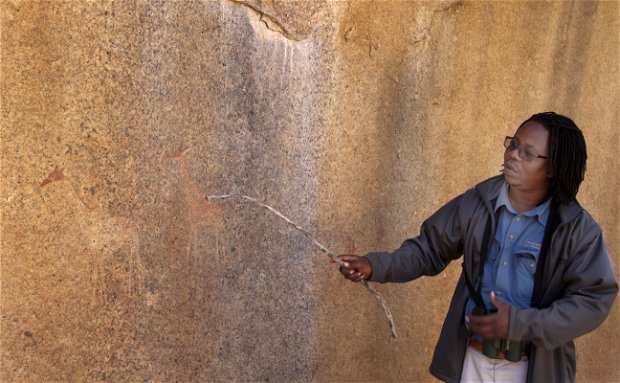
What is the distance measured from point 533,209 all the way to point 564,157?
22 cm

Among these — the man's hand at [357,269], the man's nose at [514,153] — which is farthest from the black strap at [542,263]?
the man's hand at [357,269]

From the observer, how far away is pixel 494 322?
118 inches

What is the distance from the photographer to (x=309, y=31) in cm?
391

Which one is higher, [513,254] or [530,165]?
[530,165]

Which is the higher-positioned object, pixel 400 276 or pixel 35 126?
pixel 35 126

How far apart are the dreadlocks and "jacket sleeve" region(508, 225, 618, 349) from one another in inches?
7.4

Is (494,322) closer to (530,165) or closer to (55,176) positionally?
(530,165)

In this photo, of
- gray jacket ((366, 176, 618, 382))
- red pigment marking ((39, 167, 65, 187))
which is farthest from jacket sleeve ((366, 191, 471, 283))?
red pigment marking ((39, 167, 65, 187))

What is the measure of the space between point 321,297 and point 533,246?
122 centimetres

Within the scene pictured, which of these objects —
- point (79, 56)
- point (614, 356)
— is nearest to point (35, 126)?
point (79, 56)

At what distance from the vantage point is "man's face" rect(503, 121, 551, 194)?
3184mm

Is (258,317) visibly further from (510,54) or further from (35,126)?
(510,54)

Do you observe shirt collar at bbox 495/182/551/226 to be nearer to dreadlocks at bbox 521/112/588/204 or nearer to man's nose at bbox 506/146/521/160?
dreadlocks at bbox 521/112/588/204

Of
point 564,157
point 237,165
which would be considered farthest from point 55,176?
point 564,157
